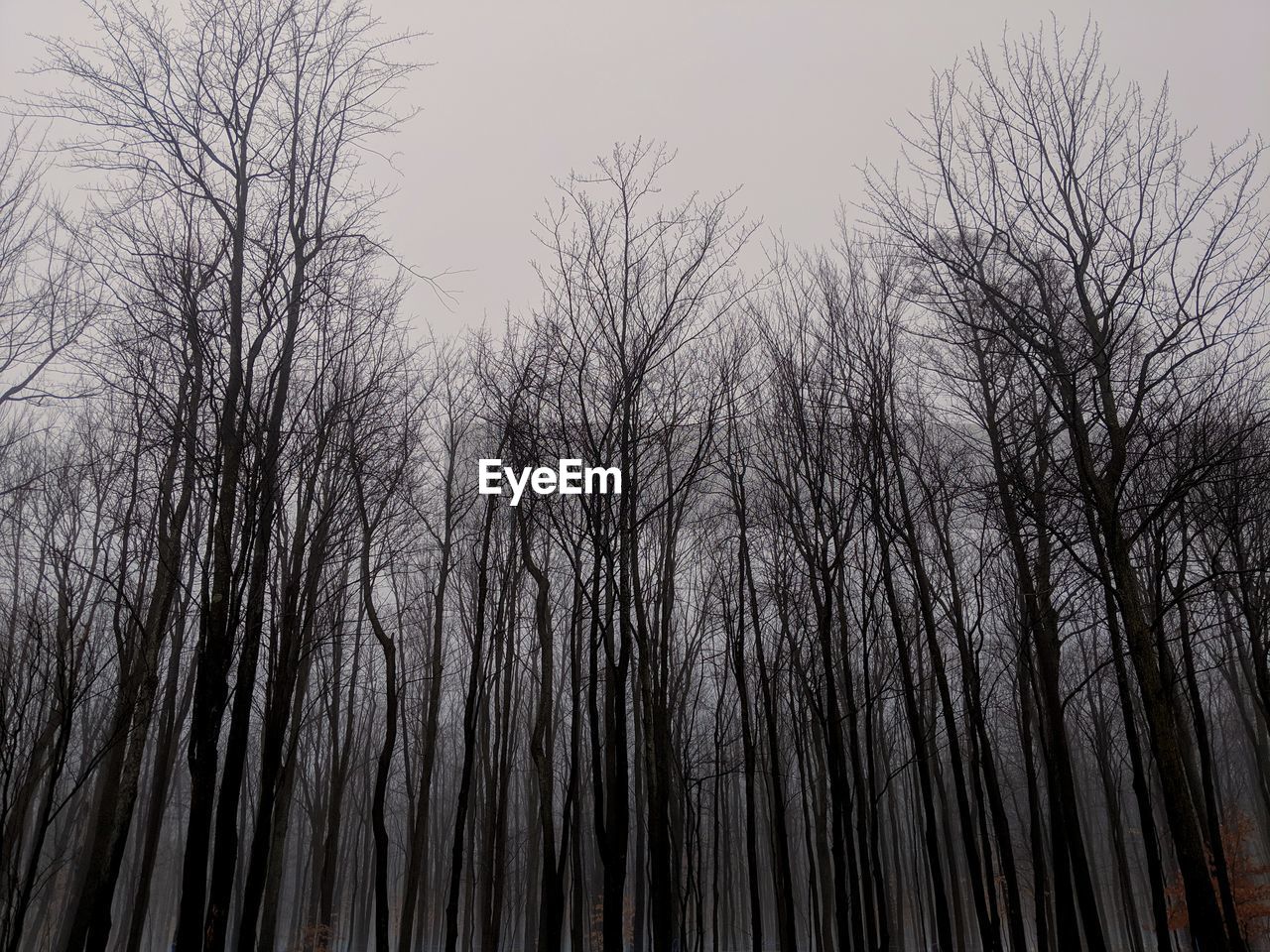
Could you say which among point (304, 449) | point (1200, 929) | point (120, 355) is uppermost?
point (120, 355)

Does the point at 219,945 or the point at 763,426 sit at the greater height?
the point at 763,426

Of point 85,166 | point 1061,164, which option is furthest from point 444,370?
point 1061,164

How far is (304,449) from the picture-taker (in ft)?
22.3

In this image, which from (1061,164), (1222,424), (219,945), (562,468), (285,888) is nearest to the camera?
(219,945)

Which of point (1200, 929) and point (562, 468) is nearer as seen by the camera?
point (1200, 929)

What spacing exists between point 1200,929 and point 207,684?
786 centimetres

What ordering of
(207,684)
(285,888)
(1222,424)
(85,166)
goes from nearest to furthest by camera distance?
(207,684) < (85,166) < (1222,424) < (285,888)

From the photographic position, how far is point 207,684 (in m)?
5.43

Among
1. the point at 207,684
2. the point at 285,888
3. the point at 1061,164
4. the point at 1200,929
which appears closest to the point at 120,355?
the point at 207,684

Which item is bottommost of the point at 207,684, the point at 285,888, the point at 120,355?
the point at 285,888

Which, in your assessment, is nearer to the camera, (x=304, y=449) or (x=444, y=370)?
(x=304, y=449)

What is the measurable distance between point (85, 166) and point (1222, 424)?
505 inches

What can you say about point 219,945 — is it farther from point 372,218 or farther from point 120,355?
point 372,218

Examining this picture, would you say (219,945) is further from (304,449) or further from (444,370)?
(444,370)
